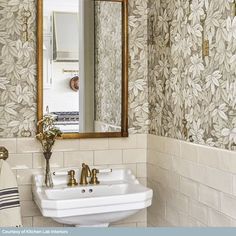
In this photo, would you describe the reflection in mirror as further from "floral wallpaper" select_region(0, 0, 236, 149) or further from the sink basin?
the sink basin

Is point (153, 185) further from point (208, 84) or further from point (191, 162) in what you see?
point (208, 84)

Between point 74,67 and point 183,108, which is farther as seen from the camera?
point 74,67

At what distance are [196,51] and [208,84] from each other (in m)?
0.20

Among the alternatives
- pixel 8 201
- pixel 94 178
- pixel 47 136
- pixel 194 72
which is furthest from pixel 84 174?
pixel 194 72

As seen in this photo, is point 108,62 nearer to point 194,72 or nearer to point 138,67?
point 138,67

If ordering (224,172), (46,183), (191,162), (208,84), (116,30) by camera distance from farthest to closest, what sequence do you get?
(116,30)
(46,183)
(191,162)
(208,84)
(224,172)

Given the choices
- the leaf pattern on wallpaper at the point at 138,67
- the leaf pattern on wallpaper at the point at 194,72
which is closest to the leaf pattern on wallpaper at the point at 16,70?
the leaf pattern on wallpaper at the point at 138,67

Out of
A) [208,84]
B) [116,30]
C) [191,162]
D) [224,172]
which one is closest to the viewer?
[224,172]

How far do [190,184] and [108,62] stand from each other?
0.93 metres

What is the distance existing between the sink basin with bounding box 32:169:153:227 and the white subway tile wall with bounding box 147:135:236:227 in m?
0.16

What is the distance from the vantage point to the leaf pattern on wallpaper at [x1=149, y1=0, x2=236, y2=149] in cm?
A: 162

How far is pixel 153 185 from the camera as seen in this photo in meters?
2.42

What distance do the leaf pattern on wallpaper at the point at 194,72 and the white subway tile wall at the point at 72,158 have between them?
21 cm

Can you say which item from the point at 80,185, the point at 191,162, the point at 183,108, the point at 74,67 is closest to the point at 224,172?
the point at 191,162
